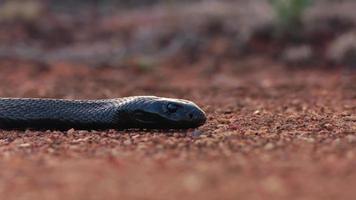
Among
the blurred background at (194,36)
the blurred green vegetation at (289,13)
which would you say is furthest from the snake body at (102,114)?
the blurred green vegetation at (289,13)

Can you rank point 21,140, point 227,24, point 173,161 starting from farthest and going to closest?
point 227,24 → point 21,140 → point 173,161

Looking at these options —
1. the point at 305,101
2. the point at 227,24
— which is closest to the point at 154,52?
the point at 227,24

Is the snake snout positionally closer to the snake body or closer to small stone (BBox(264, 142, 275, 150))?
the snake body

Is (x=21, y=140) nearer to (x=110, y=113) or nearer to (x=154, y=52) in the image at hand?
(x=110, y=113)

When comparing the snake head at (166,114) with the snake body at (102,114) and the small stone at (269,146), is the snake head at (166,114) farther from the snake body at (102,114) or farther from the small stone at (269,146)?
the small stone at (269,146)

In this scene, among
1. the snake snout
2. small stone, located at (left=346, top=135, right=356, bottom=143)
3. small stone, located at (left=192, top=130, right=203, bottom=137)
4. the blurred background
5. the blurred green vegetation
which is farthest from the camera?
the blurred green vegetation

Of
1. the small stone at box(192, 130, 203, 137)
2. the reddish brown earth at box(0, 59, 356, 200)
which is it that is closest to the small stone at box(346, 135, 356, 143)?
the reddish brown earth at box(0, 59, 356, 200)

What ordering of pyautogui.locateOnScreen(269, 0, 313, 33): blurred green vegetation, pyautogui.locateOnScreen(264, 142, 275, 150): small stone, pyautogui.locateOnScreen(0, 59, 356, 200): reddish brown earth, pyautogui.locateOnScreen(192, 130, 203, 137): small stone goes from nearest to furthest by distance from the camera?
pyautogui.locateOnScreen(0, 59, 356, 200): reddish brown earth
pyautogui.locateOnScreen(264, 142, 275, 150): small stone
pyautogui.locateOnScreen(192, 130, 203, 137): small stone
pyautogui.locateOnScreen(269, 0, 313, 33): blurred green vegetation
